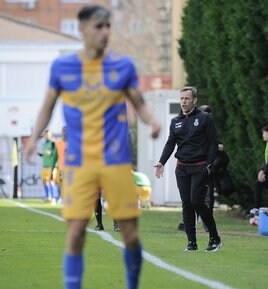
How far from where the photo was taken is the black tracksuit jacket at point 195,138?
16.2 m

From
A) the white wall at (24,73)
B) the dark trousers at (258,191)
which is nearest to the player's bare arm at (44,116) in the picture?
the dark trousers at (258,191)

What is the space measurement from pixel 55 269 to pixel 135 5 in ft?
302

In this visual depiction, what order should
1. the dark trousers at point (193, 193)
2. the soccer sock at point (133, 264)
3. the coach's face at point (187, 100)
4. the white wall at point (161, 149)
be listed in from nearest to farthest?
the soccer sock at point (133, 264) < the dark trousers at point (193, 193) < the coach's face at point (187, 100) < the white wall at point (161, 149)

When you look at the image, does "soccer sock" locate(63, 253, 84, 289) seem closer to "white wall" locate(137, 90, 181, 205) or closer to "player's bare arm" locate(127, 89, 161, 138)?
"player's bare arm" locate(127, 89, 161, 138)

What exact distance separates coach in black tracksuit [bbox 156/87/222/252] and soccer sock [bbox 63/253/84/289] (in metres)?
6.10

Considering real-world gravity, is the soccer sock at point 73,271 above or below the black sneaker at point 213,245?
above

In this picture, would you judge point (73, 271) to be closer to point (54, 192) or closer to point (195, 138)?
point (195, 138)

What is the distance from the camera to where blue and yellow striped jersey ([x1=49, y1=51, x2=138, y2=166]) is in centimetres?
1002

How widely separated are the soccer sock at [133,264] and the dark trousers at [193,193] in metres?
5.85

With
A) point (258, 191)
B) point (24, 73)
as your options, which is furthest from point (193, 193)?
point (24, 73)

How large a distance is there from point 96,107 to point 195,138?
6.40 m

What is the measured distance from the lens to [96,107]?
10.0 metres

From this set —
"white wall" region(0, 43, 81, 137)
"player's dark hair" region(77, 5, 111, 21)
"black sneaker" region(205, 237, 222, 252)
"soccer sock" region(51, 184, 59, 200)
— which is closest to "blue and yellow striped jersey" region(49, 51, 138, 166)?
"player's dark hair" region(77, 5, 111, 21)

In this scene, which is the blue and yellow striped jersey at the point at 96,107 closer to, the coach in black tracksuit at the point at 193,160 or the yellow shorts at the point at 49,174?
the coach in black tracksuit at the point at 193,160
